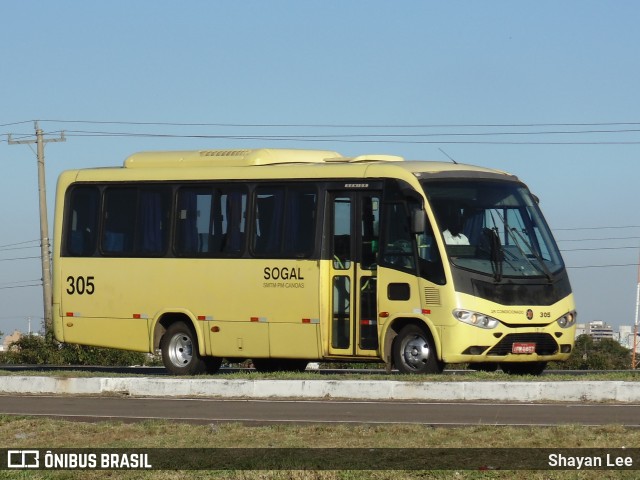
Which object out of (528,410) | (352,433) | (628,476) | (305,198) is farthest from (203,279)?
(628,476)

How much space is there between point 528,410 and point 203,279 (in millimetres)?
8028

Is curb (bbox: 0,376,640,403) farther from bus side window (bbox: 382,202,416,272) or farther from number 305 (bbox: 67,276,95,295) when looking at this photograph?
number 305 (bbox: 67,276,95,295)

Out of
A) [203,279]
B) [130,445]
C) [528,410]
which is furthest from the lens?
[203,279]

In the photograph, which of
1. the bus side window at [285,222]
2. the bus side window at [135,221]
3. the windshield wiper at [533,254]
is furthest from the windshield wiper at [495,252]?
the bus side window at [135,221]

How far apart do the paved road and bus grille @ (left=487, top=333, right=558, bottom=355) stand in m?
3.19

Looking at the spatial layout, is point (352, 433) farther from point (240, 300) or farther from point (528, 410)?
point (240, 300)

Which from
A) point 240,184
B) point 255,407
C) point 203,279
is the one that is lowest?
point 255,407

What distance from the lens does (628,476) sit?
1024 centimetres

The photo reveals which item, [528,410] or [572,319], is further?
[572,319]

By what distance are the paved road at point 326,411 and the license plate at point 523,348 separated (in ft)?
11.0

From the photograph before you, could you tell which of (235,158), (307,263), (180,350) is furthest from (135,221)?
(307,263)

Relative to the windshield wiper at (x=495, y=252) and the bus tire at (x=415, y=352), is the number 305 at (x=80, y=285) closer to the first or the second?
the bus tire at (x=415, y=352)

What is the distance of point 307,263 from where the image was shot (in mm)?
21781

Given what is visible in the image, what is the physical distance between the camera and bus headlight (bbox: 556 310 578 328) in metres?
21.1
